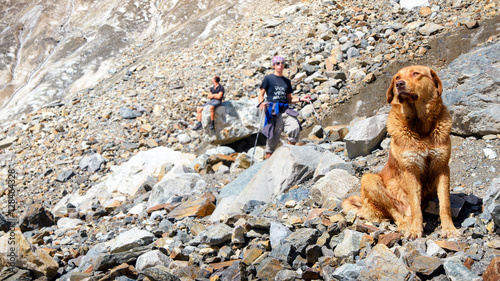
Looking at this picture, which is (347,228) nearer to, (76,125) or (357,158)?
(357,158)

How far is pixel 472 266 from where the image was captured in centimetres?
324

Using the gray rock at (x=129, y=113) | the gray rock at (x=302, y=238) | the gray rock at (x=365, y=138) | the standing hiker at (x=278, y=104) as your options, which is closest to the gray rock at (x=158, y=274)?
the gray rock at (x=302, y=238)

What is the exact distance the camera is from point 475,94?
6789 mm

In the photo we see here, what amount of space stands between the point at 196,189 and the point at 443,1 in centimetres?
1263

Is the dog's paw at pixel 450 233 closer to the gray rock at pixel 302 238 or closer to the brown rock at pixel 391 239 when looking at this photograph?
the brown rock at pixel 391 239

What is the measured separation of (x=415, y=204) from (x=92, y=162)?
12.6 m

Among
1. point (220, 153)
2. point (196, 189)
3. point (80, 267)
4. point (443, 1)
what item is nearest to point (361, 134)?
point (196, 189)

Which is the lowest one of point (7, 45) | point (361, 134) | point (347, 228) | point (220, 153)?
point (220, 153)

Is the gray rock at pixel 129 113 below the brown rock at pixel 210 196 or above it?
above

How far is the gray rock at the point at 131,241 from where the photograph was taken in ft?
18.2

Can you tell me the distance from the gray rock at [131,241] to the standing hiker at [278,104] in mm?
3978

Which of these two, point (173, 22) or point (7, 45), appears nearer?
point (173, 22)

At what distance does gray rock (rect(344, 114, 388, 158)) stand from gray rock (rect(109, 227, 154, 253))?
4.32 m

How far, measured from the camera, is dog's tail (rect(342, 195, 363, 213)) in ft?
15.8
